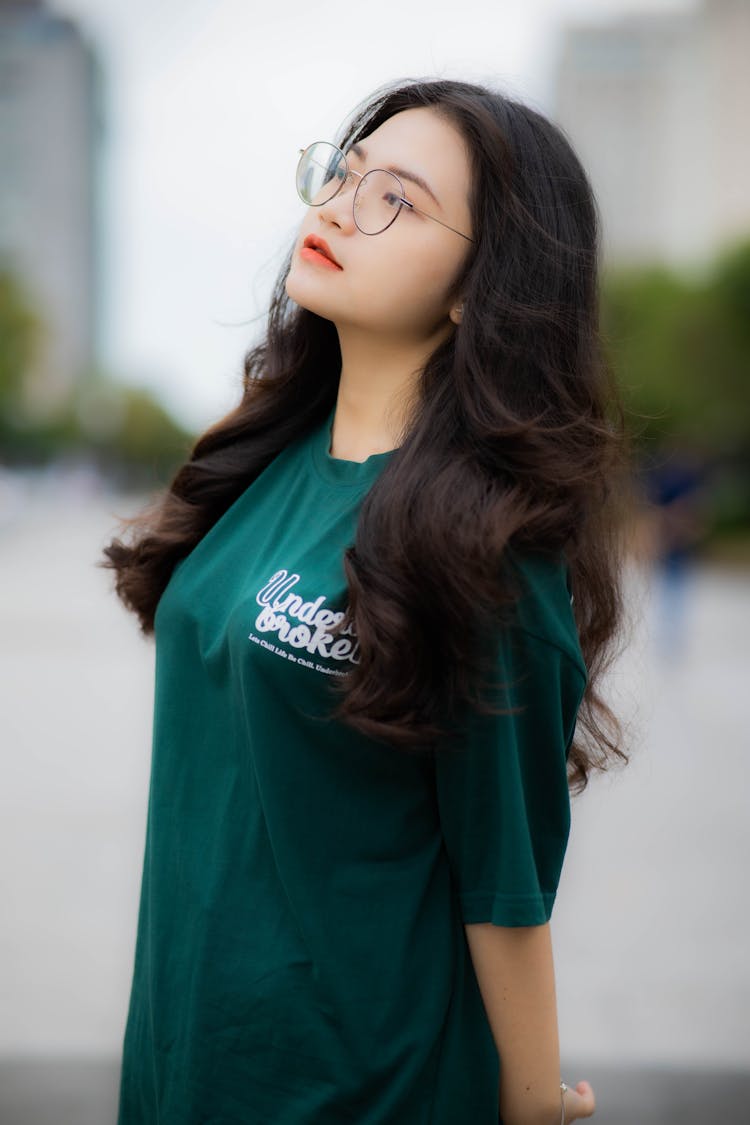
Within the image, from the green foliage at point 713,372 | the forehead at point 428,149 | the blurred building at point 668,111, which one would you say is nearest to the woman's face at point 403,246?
the forehead at point 428,149

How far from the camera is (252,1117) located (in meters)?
1.38

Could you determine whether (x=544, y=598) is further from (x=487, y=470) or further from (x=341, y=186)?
(x=341, y=186)

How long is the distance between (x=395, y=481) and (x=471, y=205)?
40 cm

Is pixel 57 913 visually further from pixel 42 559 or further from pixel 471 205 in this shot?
pixel 42 559

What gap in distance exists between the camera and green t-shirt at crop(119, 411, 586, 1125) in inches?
52.1

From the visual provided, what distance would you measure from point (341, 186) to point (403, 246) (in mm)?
150

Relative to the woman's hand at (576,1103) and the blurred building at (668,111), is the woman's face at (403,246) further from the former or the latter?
the blurred building at (668,111)

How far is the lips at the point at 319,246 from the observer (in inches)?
59.1

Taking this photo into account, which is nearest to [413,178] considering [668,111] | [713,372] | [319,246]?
[319,246]

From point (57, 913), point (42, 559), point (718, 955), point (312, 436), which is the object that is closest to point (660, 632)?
point (718, 955)

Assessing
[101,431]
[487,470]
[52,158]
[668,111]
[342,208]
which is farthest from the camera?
[52,158]

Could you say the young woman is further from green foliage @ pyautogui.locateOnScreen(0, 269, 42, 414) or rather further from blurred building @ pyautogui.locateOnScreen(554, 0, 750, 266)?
blurred building @ pyautogui.locateOnScreen(554, 0, 750, 266)

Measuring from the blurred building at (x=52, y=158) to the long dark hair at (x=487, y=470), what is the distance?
354ft

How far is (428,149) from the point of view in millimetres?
1479
